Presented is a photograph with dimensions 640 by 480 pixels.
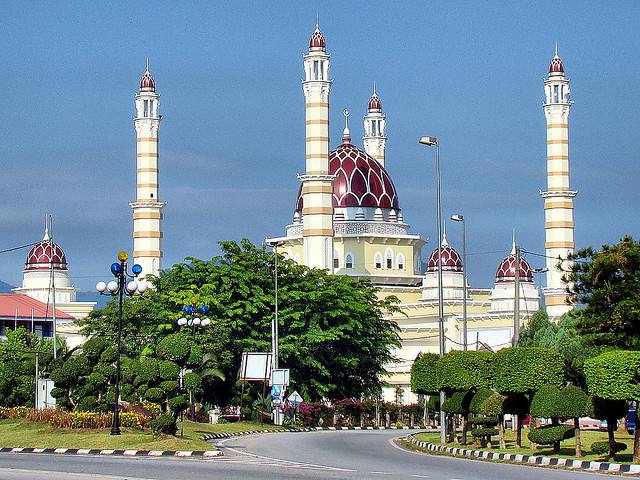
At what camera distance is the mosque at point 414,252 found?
79562mm

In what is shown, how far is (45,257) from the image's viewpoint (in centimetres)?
9594

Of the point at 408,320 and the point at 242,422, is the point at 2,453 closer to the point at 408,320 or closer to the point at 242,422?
the point at 242,422

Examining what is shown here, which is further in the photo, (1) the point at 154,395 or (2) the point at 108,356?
(2) the point at 108,356

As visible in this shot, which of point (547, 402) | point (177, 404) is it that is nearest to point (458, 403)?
point (547, 402)

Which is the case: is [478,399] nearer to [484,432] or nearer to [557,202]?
[484,432]

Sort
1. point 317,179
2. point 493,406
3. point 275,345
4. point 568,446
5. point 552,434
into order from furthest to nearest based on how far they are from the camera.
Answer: point 317,179
point 275,345
point 493,406
point 568,446
point 552,434

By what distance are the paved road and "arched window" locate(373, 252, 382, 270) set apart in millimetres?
55924

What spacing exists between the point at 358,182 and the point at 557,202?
16.2 metres

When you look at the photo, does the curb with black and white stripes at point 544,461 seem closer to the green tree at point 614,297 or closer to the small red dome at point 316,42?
the green tree at point 614,297

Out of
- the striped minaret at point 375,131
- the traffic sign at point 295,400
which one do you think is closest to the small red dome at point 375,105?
the striped minaret at point 375,131

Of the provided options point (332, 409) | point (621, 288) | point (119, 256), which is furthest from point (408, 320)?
point (119, 256)

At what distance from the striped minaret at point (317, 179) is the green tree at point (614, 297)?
33.0 metres

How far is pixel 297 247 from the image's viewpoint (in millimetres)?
89938

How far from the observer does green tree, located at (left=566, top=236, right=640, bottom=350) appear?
131ft
